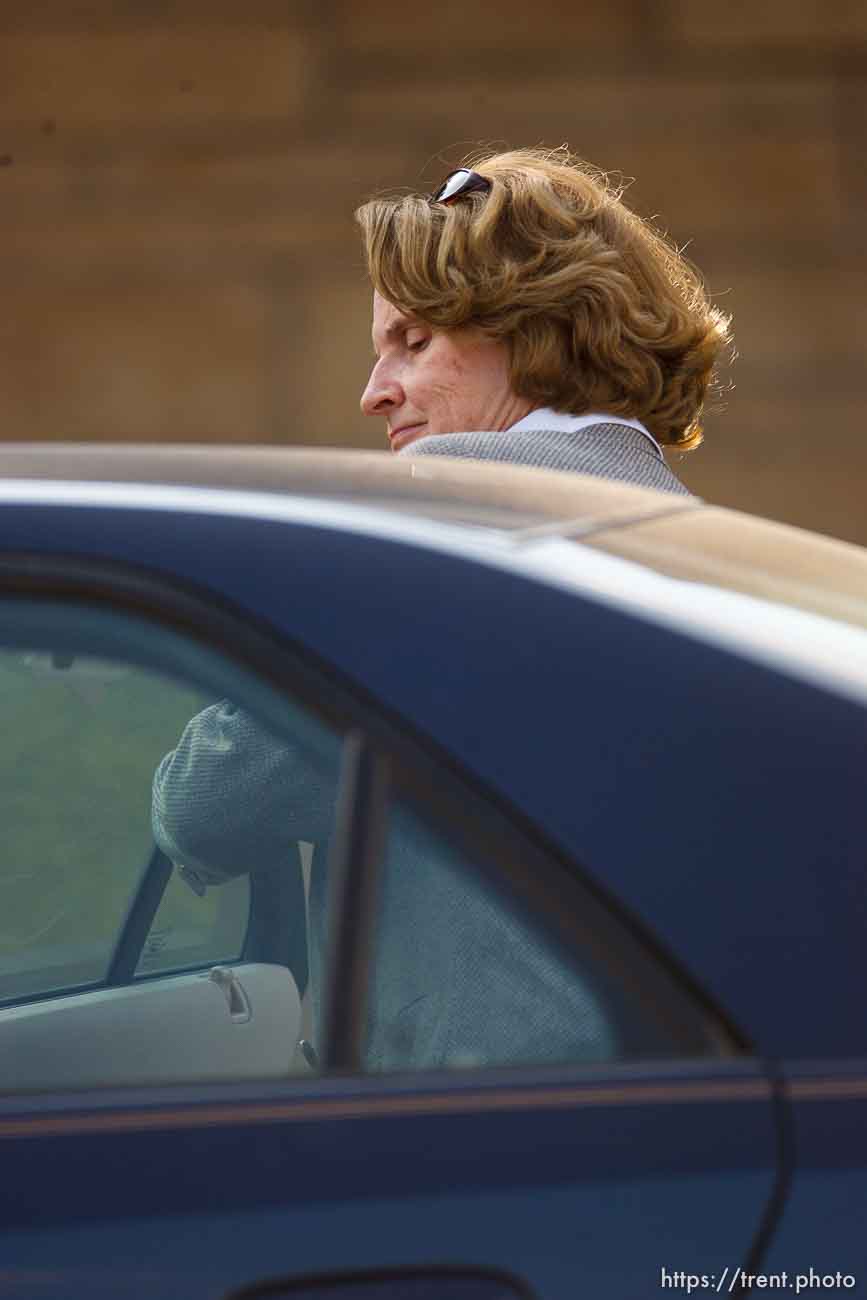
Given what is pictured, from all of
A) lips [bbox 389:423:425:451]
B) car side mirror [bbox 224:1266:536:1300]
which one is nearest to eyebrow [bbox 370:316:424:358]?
lips [bbox 389:423:425:451]

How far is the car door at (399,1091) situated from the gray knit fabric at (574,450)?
741 millimetres

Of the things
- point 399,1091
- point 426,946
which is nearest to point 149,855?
point 426,946

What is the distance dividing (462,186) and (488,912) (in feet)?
4.53

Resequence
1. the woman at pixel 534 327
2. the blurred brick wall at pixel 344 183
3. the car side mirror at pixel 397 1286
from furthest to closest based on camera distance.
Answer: the blurred brick wall at pixel 344 183 < the woman at pixel 534 327 < the car side mirror at pixel 397 1286

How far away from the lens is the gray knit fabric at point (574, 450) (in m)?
1.97

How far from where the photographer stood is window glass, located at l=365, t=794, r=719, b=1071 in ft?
3.62

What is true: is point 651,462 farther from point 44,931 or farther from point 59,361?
point 59,361

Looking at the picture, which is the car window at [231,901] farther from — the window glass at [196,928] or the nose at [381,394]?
the nose at [381,394]

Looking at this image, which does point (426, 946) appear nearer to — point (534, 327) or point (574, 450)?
point (574, 450)

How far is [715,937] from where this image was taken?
1.09 m

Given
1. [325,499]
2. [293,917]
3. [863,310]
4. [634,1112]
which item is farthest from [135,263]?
[634,1112]

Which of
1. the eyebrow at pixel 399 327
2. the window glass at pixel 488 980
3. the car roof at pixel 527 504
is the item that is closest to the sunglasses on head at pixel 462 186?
the eyebrow at pixel 399 327

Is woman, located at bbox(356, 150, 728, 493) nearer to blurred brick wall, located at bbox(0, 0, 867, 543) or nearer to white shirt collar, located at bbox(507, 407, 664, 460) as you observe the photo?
white shirt collar, located at bbox(507, 407, 664, 460)

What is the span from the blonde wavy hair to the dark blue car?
93 cm
